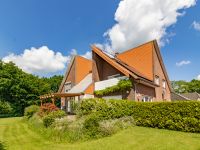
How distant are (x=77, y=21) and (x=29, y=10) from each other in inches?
184

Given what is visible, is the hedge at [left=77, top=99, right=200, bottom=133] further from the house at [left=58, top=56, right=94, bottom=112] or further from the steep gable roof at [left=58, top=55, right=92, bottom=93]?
the steep gable roof at [left=58, top=55, right=92, bottom=93]

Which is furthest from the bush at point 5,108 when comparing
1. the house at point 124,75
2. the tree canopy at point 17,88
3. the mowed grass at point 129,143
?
the mowed grass at point 129,143

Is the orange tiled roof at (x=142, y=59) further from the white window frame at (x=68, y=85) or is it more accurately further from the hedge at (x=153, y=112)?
the hedge at (x=153, y=112)

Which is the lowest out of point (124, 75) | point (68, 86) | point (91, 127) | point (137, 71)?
point (91, 127)

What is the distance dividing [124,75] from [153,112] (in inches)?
323

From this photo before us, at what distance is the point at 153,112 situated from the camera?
54.9 feet

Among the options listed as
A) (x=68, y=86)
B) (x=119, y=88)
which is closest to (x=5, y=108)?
(x=68, y=86)

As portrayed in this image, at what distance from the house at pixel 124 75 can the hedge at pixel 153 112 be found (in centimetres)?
498

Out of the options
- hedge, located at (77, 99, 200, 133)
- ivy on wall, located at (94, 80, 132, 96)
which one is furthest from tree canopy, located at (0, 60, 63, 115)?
hedge, located at (77, 99, 200, 133)

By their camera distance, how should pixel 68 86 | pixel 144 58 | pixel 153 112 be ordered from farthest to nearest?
pixel 68 86 < pixel 144 58 < pixel 153 112

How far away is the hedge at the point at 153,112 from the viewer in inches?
581

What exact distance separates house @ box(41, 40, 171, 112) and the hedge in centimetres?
498

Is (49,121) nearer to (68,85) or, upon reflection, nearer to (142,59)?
(142,59)

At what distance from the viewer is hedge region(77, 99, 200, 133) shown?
48.4 ft
